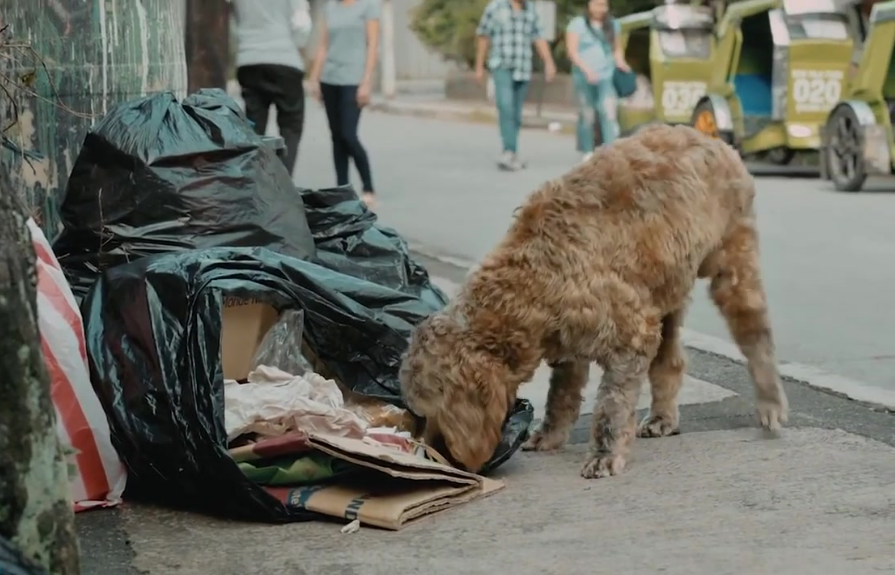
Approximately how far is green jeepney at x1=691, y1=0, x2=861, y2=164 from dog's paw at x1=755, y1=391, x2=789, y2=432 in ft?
27.9

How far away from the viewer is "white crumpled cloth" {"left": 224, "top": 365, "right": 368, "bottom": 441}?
4.18m

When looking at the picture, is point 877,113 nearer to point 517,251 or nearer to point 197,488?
point 517,251

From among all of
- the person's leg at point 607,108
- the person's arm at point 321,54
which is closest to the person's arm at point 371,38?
the person's arm at point 321,54

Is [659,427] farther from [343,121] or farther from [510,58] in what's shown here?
[510,58]

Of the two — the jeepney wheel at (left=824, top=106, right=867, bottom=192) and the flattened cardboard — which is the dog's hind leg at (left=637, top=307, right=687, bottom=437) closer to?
the flattened cardboard

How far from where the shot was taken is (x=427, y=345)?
14.0 ft

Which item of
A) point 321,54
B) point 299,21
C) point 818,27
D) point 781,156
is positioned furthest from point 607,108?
point 299,21

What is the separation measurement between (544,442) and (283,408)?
3.50 ft

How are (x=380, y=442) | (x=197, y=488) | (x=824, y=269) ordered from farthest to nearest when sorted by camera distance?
(x=824, y=269) → (x=380, y=442) → (x=197, y=488)

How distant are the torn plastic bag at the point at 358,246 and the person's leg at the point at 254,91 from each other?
146 inches

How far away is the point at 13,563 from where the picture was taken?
243cm

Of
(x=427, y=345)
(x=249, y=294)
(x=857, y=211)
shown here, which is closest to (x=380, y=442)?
(x=427, y=345)

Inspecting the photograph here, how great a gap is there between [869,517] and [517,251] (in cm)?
134

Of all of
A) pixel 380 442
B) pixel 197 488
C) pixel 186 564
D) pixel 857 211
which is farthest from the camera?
pixel 857 211
